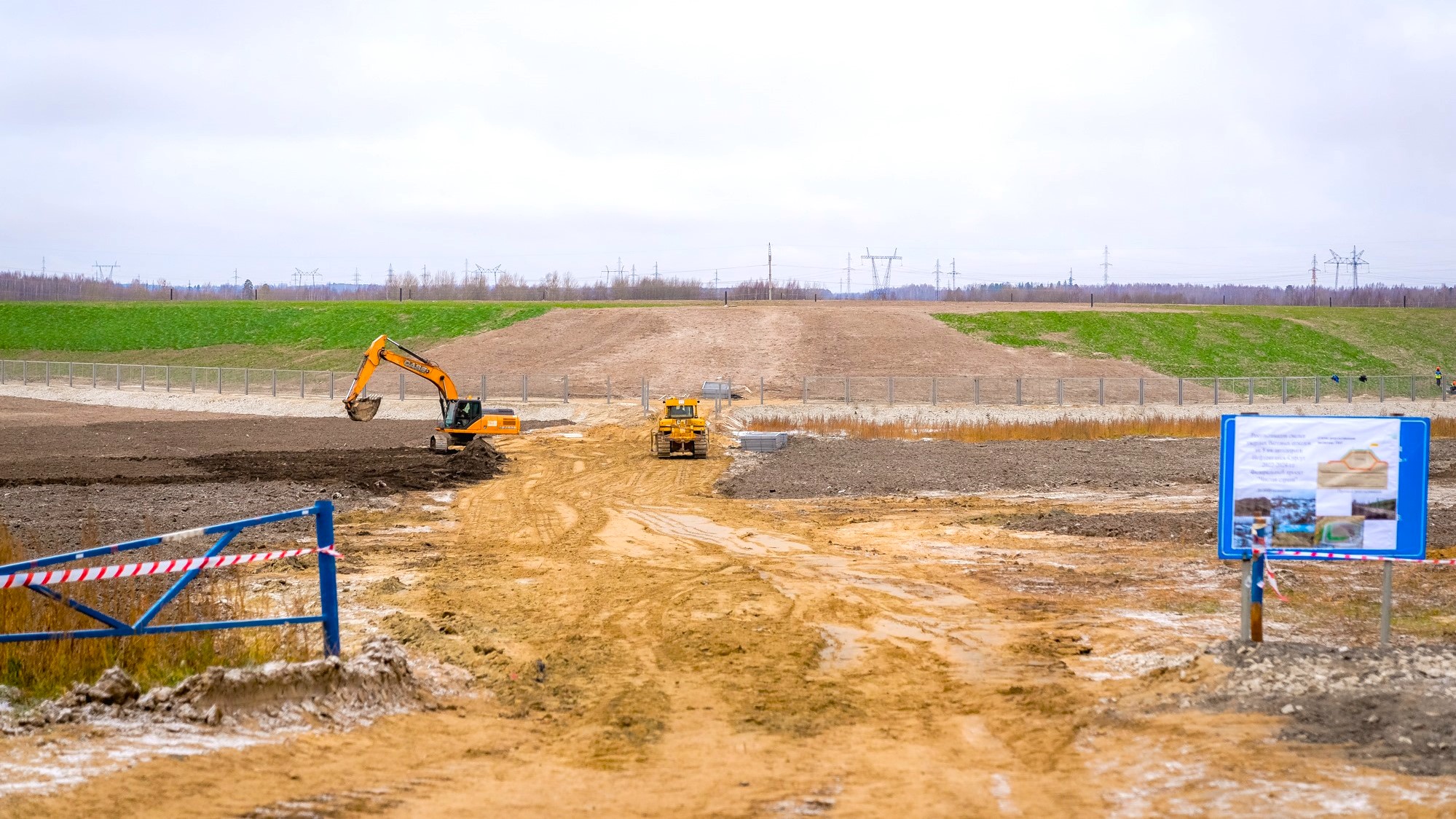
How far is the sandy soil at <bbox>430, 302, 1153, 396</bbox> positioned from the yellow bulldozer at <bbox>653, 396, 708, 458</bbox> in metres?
22.6

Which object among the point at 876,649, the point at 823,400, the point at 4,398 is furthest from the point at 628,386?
the point at 876,649

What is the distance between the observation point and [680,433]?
34.2 m

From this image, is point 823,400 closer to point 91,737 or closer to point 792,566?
point 792,566

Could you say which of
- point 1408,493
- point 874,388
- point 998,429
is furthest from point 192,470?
point 874,388

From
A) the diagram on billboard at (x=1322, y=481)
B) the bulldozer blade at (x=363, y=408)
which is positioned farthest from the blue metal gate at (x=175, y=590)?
the bulldozer blade at (x=363, y=408)

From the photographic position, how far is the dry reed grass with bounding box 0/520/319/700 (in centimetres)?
970

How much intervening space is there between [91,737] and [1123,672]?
867 cm

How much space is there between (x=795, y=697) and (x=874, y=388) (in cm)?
4841

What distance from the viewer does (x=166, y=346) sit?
86875mm

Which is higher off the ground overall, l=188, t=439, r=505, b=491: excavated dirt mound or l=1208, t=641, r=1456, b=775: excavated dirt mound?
l=1208, t=641, r=1456, b=775: excavated dirt mound

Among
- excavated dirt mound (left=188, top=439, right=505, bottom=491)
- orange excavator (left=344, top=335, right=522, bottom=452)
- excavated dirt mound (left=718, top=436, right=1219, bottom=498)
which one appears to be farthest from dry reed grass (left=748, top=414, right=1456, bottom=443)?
excavated dirt mound (left=188, top=439, right=505, bottom=491)

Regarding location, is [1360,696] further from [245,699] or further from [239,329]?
[239,329]

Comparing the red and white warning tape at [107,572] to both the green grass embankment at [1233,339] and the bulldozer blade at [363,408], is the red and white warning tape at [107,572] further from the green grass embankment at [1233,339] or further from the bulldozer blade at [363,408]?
the green grass embankment at [1233,339]

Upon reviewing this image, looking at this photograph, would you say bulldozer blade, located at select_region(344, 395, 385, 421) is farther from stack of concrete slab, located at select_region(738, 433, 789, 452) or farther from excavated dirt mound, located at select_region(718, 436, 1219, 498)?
stack of concrete slab, located at select_region(738, 433, 789, 452)
